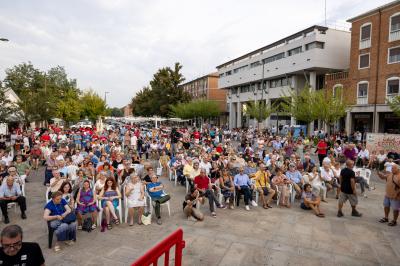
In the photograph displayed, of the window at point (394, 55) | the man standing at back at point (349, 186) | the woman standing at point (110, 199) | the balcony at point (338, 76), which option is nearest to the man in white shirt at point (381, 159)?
the man standing at back at point (349, 186)

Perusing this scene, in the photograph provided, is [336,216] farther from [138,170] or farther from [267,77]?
[267,77]

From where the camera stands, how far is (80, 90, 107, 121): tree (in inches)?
1687

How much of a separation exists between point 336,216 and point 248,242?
3.23 m

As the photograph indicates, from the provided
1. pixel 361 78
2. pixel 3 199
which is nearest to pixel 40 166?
pixel 3 199

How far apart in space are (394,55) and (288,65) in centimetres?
1298

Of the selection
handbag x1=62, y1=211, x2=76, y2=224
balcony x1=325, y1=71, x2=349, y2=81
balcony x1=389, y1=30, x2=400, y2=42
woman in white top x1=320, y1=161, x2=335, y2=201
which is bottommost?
handbag x1=62, y1=211, x2=76, y2=224

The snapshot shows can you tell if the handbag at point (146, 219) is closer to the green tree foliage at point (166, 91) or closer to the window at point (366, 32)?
the window at point (366, 32)

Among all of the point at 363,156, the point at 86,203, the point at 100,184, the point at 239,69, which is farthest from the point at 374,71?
the point at 86,203

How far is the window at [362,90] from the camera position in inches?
1040

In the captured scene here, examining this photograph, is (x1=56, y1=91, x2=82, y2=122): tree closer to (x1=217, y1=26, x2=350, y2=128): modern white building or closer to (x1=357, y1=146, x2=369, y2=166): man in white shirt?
(x1=217, y1=26, x2=350, y2=128): modern white building

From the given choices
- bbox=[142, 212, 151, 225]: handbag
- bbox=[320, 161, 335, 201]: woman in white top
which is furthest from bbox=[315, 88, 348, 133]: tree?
bbox=[142, 212, 151, 225]: handbag

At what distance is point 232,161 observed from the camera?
10.5m

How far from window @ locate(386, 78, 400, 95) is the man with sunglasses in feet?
94.3

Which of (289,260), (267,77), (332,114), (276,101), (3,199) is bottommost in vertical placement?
(289,260)
